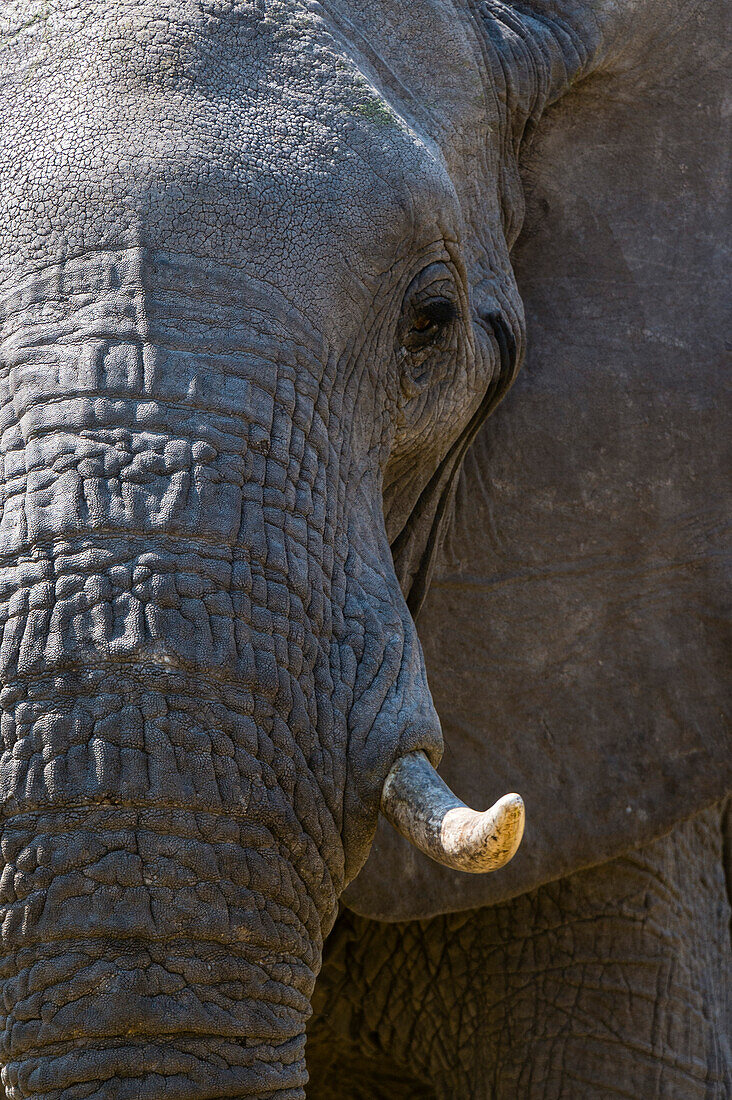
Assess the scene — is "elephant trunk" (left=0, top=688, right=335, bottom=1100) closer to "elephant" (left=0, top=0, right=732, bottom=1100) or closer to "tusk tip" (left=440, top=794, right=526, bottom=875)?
"elephant" (left=0, top=0, right=732, bottom=1100)

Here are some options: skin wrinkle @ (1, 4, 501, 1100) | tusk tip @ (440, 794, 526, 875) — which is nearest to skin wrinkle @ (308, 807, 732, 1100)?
skin wrinkle @ (1, 4, 501, 1100)

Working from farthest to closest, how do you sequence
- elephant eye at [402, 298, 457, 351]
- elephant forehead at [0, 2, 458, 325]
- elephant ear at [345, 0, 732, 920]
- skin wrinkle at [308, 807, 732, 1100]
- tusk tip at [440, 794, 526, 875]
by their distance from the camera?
1. skin wrinkle at [308, 807, 732, 1100]
2. elephant ear at [345, 0, 732, 920]
3. elephant eye at [402, 298, 457, 351]
4. elephant forehead at [0, 2, 458, 325]
5. tusk tip at [440, 794, 526, 875]

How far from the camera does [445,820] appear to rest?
4.19 feet

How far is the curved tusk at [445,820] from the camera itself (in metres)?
1.20

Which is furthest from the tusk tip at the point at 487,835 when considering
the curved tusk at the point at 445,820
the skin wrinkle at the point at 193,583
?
the skin wrinkle at the point at 193,583

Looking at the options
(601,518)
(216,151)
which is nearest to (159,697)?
(216,151)

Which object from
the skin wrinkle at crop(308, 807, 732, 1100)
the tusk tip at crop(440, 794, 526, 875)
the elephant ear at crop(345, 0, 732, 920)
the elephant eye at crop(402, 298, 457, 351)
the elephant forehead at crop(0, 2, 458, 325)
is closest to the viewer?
the tusk tip at crop(440, 794, 526, 875)

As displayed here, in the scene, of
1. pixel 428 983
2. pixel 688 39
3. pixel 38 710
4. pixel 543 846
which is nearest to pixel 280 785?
pixel 38 710

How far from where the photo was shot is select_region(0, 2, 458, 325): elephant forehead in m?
1.39

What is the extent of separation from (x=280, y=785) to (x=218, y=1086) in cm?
26

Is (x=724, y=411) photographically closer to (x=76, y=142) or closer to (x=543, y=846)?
(x=543, y=846)

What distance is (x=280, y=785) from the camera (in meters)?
1.35

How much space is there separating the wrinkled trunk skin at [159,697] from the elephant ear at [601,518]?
0.60 metres

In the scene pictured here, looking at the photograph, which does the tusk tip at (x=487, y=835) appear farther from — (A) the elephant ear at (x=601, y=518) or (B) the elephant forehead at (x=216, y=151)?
(A) the elephant ear at (x=601, y=518)
